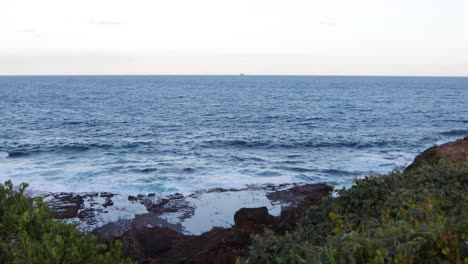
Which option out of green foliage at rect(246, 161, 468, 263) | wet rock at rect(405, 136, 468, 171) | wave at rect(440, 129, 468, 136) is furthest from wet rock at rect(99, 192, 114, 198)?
wave at rect(440, 129, 468, 136)

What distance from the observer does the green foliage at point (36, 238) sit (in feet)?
17.4

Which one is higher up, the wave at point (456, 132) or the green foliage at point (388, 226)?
the green foliage at point (388, 226)

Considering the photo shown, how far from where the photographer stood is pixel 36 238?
607 cm

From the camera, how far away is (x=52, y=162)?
31.0 meters

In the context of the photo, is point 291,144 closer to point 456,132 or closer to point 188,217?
point 456,132

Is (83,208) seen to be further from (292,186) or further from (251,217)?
(292,186)

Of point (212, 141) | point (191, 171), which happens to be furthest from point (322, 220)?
point (212, 141)

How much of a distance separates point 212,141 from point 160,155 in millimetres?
7669

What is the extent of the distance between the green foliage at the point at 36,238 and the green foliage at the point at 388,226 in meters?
2.42

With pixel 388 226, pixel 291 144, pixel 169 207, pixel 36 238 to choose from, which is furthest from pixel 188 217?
pixel 291 144

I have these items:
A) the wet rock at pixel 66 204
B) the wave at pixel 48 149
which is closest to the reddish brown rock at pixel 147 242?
the wet rock at pixel 66 204

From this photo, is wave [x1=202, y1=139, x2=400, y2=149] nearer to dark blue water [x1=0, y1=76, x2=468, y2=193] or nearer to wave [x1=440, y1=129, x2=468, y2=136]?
dark blue water [x1=0, y1=76, x2=468, y2=193]

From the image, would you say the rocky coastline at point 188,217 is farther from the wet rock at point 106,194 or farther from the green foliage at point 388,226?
the green foliage at point 388,226

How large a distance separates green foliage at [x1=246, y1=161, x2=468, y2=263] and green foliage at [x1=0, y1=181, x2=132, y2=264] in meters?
2.42
